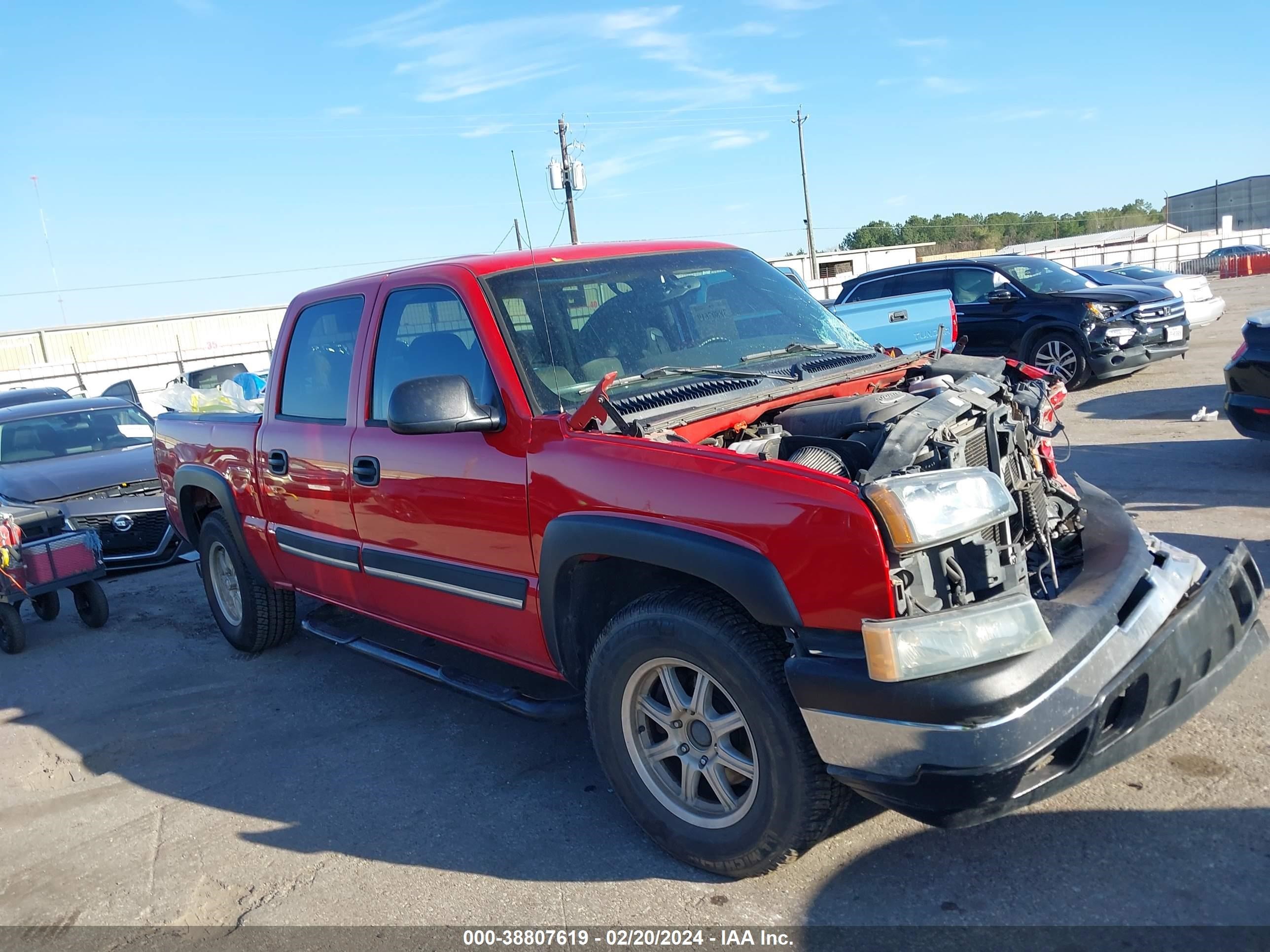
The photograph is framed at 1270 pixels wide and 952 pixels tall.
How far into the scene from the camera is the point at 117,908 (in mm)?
3436

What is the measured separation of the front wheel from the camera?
282 cm

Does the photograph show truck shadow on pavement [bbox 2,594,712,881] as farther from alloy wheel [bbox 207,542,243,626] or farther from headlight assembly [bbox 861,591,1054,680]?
headlight assembly [bbox 861,591,1054,680]

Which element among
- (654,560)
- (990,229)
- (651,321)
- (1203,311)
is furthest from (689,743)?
(990,229)

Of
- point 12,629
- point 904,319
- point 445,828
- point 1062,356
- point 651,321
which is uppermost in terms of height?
point 651,321

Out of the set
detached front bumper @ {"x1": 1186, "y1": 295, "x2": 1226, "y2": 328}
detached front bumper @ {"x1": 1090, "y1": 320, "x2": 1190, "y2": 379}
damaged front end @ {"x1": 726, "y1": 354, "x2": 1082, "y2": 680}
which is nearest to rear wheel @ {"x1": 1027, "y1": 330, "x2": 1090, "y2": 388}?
detached front bumper @ {"x1": 1090, "y1": 320, "x2": 1190, "y2": 379}

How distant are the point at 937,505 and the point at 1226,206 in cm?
9342

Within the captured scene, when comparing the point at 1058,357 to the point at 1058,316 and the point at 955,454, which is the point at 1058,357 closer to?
the point at 1058,316

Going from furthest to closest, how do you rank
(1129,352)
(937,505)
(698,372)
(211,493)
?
1. (1129,352)
2. (211,493)
3. (698,372)
4. (937,505)

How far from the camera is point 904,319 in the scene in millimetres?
9258

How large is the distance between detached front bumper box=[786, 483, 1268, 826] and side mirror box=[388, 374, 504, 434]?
143 cm

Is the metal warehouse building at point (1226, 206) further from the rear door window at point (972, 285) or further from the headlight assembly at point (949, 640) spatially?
the headlight assembly at point (949, 640)

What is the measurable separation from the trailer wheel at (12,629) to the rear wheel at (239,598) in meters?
1.37

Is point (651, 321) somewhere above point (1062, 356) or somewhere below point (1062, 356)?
above

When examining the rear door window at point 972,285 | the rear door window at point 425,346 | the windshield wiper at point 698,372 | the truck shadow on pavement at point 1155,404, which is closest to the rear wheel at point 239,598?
the rear door window at point 425,346
